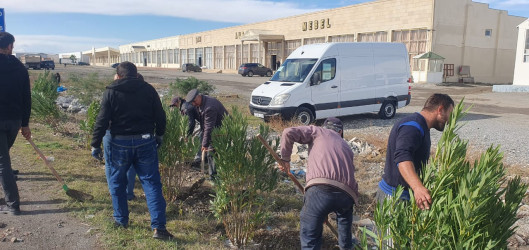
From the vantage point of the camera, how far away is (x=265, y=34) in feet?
158

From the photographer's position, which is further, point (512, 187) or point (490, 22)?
point (490, 22)

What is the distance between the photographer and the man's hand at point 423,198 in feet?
7.06

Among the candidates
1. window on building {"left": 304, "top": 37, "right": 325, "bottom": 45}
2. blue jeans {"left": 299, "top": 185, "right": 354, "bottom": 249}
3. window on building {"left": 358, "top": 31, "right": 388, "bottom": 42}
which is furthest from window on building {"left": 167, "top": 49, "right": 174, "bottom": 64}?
blue jeans {"left": 299, "top": 185, "right": 354, "bottom": 249}

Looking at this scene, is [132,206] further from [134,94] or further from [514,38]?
[514,38]

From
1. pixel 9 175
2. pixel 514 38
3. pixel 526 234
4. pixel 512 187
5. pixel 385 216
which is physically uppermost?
pixel 514 38

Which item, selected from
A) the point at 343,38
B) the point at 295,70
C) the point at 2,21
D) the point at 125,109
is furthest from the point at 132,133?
the point at 343,38

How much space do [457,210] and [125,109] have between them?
9.92 ft

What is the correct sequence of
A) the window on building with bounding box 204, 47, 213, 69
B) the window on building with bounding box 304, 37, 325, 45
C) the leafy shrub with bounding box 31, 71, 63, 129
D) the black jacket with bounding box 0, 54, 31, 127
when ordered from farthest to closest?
the window on building with bounding box 204, 47, 213, 69 → the window on building with bounding box 304, 37, 325, 45 → the leafy shrub with bounding box 31, 71, 63, 129 → the black jacket with bounding box 0, 54, 31, 127

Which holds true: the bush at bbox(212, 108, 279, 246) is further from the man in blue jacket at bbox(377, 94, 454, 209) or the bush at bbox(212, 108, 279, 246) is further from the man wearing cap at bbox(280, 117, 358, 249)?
the man in blue jacket at bbox(377, 94, 454, 209)

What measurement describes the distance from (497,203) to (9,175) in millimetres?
4646

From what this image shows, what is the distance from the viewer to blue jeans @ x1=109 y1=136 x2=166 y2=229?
12.6 feet

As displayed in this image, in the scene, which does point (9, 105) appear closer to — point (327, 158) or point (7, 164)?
point (7, 164)

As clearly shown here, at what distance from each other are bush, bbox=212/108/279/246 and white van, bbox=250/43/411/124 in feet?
21.9

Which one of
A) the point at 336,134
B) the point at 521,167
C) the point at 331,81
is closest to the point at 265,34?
the point at 331,81
